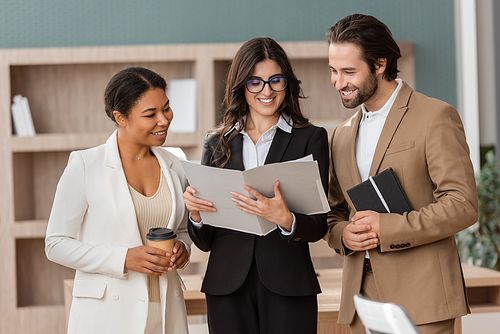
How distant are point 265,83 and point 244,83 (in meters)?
0.07

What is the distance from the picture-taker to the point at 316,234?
153 centimetres

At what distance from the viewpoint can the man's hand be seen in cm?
151

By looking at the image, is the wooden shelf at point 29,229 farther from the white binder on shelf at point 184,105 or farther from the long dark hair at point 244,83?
the long dark hair at point 244,83

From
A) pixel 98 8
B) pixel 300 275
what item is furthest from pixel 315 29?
pixel 300 275

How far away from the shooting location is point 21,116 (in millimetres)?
3607

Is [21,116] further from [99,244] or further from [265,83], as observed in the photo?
[265,83]

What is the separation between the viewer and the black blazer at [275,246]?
1509 mm

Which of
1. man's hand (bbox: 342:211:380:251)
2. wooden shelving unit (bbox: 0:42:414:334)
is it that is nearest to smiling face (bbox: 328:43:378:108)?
man's hand (bbox: 342:211:380:251)

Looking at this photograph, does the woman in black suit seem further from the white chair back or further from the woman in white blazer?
the white chair back

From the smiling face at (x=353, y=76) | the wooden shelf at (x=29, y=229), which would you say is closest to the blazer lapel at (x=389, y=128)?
the smiling face at (x=353, y=76)

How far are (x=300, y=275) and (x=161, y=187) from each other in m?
0.58

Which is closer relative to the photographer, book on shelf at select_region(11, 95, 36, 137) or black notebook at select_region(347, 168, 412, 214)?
black notebook at select_region(347, 168, 412, 214)

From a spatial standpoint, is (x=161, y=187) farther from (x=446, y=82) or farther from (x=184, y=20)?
(x=446, y=82)

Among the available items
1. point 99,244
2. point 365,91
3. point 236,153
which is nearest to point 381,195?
point 365,91
